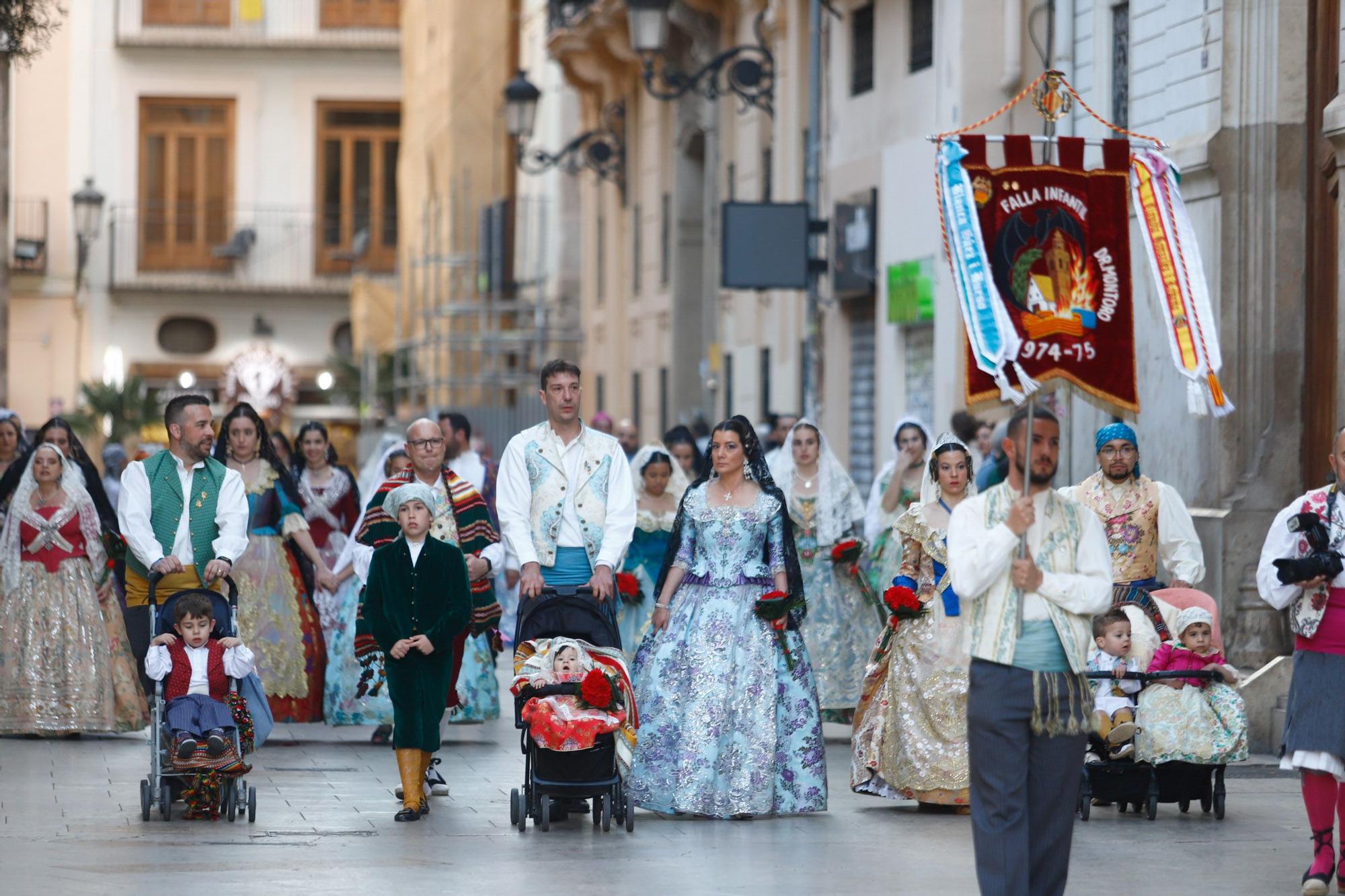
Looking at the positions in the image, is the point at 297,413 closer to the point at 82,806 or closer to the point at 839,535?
the point at 839,535

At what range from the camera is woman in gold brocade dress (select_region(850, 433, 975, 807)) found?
11016 millimetres

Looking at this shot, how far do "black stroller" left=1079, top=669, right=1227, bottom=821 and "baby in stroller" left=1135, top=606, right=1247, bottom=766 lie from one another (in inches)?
2.5

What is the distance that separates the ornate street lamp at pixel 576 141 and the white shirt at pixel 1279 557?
18.1 m

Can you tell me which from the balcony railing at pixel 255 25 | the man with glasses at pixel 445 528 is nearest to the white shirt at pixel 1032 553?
the man with glasses at pixel 445 528

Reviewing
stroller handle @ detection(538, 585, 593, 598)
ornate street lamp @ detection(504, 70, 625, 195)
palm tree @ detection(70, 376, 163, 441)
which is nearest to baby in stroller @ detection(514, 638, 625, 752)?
stroller handle @ detection(538, 585, 593, 598)

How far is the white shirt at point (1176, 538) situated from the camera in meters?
11.5

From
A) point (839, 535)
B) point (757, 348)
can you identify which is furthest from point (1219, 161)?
point (757, 348)

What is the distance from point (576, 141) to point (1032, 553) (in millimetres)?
22742

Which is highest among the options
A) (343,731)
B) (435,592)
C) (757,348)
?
(757,348)

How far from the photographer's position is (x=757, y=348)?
1041 inches

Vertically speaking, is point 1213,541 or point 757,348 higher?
point 757,348

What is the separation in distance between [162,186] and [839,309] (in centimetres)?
2989

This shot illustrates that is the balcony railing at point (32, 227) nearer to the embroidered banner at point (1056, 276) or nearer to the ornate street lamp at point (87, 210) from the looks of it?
the ornate street lamp at point (87, 210)

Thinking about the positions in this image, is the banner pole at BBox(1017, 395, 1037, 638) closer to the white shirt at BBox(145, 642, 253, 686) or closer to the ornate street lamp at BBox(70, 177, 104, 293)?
the white shirt at BBox(145, 642, 253, 686)
